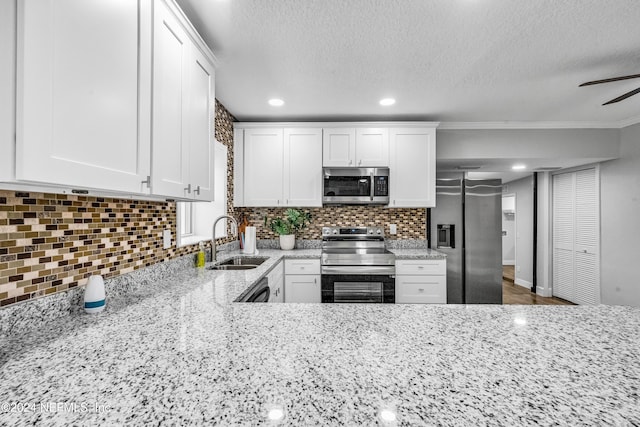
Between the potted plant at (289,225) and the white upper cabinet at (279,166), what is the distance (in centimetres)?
24

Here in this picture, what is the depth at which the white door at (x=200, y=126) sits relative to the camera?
164 cm

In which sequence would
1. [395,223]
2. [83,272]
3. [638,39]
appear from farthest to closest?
[395,223] < [638,39] < [83,272]

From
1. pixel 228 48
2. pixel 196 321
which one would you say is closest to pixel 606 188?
pixel 228 48

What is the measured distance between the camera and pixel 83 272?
1.28m

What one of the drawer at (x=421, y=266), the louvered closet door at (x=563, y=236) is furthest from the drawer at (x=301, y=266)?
the louvered closet door at (x=563, y=236)

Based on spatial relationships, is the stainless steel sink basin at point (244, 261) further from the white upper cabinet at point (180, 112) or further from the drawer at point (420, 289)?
the drawer at point (420, 289)

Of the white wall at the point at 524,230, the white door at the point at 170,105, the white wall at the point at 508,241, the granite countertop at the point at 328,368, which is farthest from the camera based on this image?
the white wall at the point at 508,241

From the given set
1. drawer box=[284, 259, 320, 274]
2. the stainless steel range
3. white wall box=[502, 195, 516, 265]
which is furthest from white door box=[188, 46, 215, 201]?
white wall box=[502, 195, 516, 265]

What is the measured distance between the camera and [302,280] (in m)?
3.13

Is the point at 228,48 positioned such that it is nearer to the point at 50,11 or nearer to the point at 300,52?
the point at 300,52

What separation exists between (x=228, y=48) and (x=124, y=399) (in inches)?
80.6

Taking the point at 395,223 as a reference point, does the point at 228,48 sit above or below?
above

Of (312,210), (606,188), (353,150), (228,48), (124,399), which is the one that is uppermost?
(228,48)

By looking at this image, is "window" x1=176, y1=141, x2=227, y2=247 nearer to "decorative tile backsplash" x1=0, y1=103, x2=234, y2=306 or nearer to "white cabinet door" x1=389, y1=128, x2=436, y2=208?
"decorative tile backsplash" x1=0, y1=103, x2=234, y2=306
